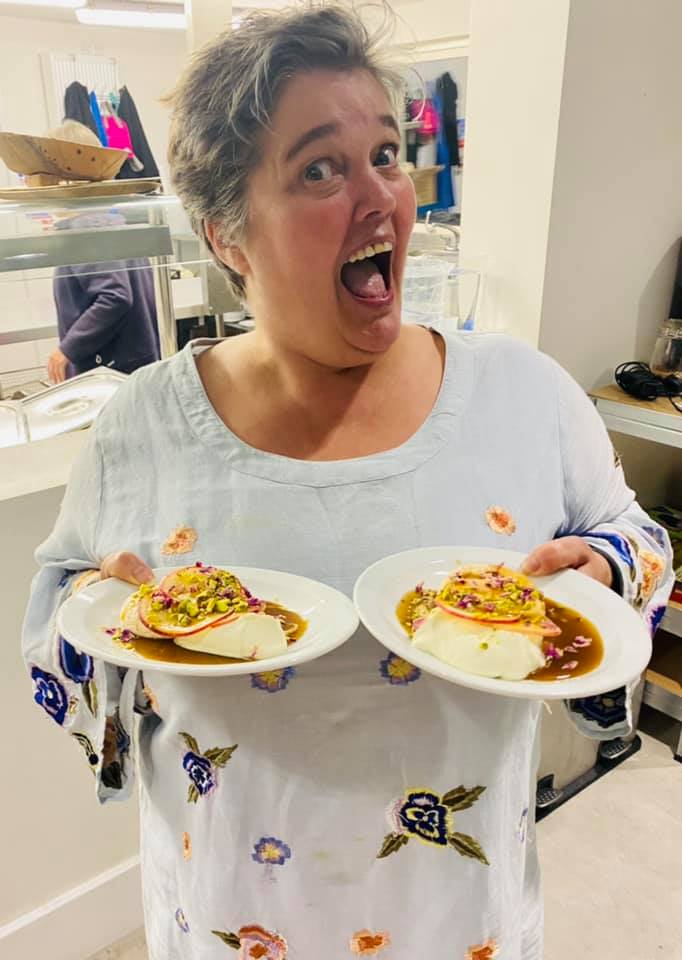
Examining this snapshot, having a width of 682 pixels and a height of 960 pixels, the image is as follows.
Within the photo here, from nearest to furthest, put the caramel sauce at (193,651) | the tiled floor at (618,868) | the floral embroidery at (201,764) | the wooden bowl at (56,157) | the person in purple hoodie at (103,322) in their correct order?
the caramel sauce at (193,651) < the floral embroidery at (201,764) < the wooden bowl at (56,157) < the tiled floor at (618,868) < the person in purple hoodie at (103,322)

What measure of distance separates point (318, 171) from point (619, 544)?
1.76 feet

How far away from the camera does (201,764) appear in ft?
2.97

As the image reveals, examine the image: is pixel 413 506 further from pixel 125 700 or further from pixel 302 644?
pixel 125 700

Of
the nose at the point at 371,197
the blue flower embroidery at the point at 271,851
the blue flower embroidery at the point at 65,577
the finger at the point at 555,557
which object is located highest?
the nose at the point at 371,197

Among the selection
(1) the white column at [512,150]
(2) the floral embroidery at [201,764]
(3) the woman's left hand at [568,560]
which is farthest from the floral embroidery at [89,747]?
(1) the white column at [512,150]

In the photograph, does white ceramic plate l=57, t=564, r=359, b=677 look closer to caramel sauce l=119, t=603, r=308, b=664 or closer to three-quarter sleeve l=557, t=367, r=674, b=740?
caramel sauce l=119, t=603, r=308, b=664

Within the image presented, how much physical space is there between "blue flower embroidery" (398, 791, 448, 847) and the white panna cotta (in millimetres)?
240

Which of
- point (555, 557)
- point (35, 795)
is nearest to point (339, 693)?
point (555, 557)

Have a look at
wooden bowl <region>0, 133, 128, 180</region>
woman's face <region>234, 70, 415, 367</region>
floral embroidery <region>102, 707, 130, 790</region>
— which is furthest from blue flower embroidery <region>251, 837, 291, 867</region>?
wooden bowl <region>0, 133, 128, 180</region>

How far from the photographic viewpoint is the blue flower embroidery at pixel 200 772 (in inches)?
35.4

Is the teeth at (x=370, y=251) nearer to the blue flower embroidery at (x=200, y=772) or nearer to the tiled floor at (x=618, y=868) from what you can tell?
the blue flower embroidery at (x=200, y=772)

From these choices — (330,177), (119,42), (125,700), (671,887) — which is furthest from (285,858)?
(119,42)

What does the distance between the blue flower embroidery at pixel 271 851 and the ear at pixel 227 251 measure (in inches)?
26.6

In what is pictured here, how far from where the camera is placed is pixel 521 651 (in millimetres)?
732
